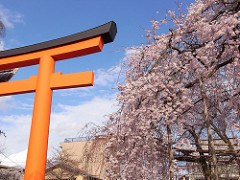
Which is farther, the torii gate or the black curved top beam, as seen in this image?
the black curved top beam

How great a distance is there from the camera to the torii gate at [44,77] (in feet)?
10.8

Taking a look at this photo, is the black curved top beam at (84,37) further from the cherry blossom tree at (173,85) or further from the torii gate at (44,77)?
the cherry blossom tree at (173,85)

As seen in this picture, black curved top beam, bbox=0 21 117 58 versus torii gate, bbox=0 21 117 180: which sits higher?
black curved top beam, bbox=0 21 117 58

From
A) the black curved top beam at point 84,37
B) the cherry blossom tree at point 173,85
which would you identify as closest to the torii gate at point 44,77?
the black curved top beam at point 84,37

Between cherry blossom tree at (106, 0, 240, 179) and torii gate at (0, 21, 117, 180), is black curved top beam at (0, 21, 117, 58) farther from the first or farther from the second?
cherry blossom tree at (106, 0, 240, 179)

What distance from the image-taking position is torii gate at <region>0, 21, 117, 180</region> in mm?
3277

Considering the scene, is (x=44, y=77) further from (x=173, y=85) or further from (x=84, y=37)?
(x=173, y=85)

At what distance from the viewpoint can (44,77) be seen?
372 cm

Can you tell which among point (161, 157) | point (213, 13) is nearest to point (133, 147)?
point (161, 157)

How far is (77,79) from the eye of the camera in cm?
354

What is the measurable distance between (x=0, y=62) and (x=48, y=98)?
167 cm

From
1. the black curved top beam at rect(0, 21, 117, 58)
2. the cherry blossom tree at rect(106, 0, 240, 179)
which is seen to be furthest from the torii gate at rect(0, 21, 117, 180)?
the cherry blossom tree at rect(106, 0, 240, 179)

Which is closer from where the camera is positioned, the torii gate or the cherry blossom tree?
the torii gate

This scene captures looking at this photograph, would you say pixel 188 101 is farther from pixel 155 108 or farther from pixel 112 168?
pixel 112 168
